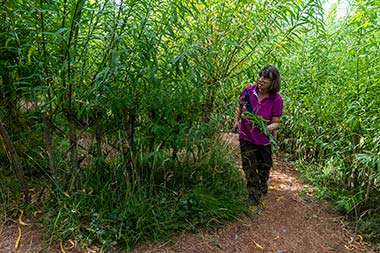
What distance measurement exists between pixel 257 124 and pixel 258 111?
174 millimetres

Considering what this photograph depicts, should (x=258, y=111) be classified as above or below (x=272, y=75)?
below

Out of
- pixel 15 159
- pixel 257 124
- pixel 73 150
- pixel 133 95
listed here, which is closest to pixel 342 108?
pixel 257 124

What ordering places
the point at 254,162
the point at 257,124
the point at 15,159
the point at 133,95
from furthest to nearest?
the point at 254,162 < the point at 257,124 < the point at 15,159 < the point at 133,95

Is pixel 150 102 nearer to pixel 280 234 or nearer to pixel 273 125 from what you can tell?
pixel 273 125

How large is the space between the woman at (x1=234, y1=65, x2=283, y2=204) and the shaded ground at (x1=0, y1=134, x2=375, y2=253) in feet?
0.85

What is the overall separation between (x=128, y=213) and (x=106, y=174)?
397 mm

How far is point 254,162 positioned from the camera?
9.39 feet

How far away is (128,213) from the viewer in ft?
7.72

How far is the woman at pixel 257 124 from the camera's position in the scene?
2609 mm

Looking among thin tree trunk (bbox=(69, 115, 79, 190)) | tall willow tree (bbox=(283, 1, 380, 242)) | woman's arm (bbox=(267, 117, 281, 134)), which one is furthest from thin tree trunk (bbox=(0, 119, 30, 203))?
tall willow tree (bbox=(283, 1, 380, 242))

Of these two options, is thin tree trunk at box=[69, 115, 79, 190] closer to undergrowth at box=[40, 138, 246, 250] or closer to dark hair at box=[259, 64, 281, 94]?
undergrowth at box=[40, 138, 246, 250]

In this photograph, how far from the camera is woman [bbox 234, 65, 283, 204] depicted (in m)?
2.61

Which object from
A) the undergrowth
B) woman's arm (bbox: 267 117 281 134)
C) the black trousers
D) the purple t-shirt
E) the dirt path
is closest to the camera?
the undergrowth

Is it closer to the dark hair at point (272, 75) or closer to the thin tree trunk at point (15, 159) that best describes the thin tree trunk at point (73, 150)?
the thin tree trunk at point (15, 159)
